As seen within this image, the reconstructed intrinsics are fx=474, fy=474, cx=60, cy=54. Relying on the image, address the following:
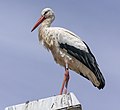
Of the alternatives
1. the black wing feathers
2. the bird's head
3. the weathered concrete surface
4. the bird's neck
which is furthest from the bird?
the weathered concrete surface

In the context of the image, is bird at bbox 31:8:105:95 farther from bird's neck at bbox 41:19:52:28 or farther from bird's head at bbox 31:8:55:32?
bird's head at bbox 31:8:55:32

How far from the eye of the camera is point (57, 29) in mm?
10141

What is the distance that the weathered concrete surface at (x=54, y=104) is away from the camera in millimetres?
6012

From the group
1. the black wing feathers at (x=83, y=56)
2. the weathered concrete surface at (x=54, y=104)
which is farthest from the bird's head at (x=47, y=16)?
the weathered concrete surface at (x=54, y=104)

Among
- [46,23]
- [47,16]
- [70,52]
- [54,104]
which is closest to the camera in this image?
[54,104]

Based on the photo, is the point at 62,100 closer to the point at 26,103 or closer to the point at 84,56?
the point at 26,103

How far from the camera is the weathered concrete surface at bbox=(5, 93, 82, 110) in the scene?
6012 millimetres

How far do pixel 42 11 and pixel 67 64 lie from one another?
1.53 m

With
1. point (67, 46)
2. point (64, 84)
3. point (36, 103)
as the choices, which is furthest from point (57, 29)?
point (36, 103)

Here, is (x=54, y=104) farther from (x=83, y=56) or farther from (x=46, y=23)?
(x=46, y=23)

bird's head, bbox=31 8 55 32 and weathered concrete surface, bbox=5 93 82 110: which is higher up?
bird's head, bbox=31 8 55 32

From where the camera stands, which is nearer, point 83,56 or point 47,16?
point 83,56

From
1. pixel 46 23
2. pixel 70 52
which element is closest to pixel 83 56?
pixel 70 52

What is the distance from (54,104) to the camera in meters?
6.10
